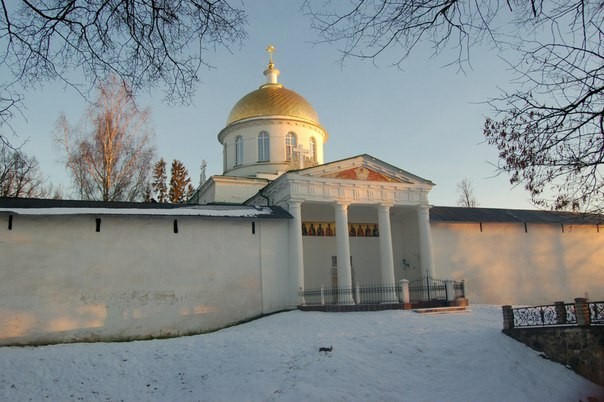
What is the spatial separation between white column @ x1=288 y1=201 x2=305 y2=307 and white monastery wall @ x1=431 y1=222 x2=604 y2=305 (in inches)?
291

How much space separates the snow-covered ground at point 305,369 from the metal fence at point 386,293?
4664mm

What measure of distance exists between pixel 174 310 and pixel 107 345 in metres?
3.11

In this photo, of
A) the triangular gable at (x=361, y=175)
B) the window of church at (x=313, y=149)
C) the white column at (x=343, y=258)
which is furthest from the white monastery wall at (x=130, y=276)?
the window of church at (x=313, y=149)

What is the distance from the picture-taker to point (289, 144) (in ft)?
89.0

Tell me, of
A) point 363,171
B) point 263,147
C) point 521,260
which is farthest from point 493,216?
point 263,147

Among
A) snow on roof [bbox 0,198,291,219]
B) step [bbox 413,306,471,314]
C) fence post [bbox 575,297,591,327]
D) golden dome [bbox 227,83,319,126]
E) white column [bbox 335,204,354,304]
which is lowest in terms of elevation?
step [bbox 413,306,471,314]

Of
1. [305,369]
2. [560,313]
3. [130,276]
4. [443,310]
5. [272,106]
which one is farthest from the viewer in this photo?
Answer: [272,106]

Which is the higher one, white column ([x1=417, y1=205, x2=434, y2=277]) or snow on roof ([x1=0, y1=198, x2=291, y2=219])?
snow on roof ([x1=0, y1=198, x2=291, y2=219])

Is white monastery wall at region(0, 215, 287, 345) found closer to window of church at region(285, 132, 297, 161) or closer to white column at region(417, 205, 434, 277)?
white column at region(417, 205, 434, 277)

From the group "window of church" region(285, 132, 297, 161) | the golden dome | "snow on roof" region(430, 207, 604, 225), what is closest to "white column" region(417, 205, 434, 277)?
"snow on roof" region(430, 207, 604, 225)

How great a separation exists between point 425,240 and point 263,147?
988cm

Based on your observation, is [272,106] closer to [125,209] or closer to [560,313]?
[125,209]

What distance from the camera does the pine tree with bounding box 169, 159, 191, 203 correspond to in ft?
135

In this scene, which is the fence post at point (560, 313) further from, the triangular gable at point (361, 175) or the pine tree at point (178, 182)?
the pine tree at point (178, 182)
